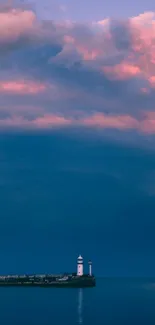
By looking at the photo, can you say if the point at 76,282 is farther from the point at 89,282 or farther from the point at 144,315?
the point at 144,315

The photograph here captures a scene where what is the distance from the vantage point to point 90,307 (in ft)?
356

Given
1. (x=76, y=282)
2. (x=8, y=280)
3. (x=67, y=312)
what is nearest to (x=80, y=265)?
(x=76, y=282)

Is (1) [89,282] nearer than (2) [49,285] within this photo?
Yes

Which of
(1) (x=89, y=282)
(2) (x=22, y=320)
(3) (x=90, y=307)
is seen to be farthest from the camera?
(1) (x=89, y=282)

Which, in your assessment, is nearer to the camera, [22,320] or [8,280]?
[22,320]

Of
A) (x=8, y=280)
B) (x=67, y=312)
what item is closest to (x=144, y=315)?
(x=67, y=312)

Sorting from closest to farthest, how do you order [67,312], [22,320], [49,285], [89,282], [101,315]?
[22,320] < [101,315] < [67,312] < [89,282] < [49,285]

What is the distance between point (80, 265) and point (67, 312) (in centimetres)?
6713

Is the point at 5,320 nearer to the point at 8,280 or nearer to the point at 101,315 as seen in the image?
the point at 101,315

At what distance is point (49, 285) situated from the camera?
17512cm

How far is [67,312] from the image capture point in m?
97.9

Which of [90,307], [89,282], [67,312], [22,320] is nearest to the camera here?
[22,320]

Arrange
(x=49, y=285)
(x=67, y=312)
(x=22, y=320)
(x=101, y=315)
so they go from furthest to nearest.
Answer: (x=49, y=285)
(x=67, y=312)
(x=101, y=315)
(x=22, y=320)

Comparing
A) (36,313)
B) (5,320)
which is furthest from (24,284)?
(5,320)
